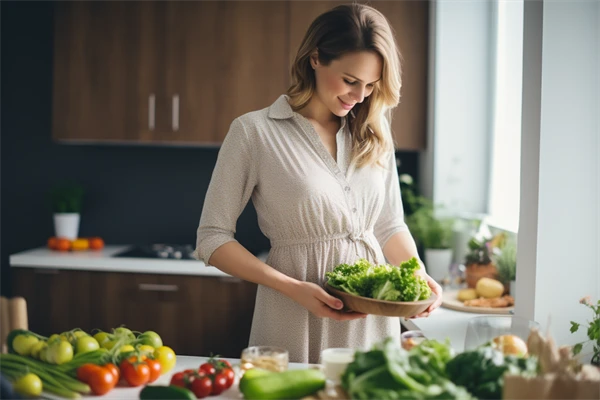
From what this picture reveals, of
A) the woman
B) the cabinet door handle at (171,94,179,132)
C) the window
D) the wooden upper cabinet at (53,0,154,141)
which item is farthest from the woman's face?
the wooden upper cabinet at (53,0,154,141)

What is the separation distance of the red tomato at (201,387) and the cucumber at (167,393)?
8 cm

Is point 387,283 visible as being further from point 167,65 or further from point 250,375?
point 167,65

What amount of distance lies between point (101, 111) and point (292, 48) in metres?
1.13

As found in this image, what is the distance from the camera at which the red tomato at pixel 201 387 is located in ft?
4.32

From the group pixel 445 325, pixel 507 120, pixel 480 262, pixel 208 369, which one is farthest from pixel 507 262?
pixel 208 369

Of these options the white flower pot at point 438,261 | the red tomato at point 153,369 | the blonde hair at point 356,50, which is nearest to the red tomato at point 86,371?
the red tomato at point 153,369

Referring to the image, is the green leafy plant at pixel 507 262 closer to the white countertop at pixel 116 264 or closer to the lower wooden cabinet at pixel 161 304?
the lower wooden cabinet at pixel 161 304

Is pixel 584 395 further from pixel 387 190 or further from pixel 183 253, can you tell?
pixel 183 253

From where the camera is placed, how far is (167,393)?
3.97 feet

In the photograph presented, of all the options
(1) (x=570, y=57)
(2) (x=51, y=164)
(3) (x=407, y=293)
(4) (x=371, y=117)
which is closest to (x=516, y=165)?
(1) (x=570, y=57)

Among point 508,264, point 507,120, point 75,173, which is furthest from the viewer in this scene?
point 75,173

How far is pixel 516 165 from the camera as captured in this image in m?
3.08

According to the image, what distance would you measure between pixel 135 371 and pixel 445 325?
1.36 m

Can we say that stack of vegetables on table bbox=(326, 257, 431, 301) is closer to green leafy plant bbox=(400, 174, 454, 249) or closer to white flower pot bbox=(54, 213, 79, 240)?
green leafy plant bbox=(400, 174, 454, 249)
